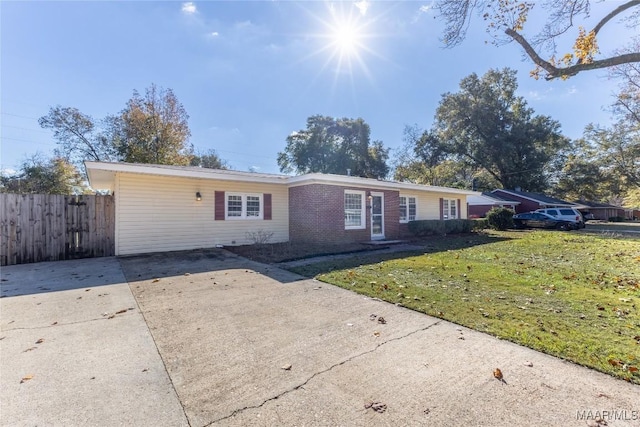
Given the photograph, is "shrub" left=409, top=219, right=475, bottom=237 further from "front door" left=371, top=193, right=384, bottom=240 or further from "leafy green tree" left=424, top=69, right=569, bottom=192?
"leafy green tree" left=424, top=69, right=569, bottom=192

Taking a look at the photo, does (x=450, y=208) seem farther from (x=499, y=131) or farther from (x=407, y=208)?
(x=499, y=131)

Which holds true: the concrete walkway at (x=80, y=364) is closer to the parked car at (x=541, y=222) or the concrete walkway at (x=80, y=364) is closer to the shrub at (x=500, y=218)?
the shrub at (x=500, y=218)

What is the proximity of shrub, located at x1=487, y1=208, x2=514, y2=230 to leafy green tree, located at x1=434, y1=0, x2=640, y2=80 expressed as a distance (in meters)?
14.2

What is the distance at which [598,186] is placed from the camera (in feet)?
130

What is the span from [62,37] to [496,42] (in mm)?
14394

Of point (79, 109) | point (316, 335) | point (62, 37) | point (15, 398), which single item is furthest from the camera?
point (79, 109)

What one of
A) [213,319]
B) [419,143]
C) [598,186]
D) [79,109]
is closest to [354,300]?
[213,319]

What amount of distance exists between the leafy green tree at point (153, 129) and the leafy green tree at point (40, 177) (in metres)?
4.51

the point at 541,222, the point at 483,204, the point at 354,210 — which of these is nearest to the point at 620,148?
the point at 483,204

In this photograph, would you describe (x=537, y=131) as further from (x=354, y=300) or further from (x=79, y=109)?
(x=79, y=109)

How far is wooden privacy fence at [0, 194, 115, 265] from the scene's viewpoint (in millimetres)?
8117

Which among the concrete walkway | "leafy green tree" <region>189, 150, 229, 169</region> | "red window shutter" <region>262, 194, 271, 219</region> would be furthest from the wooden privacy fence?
"leafy green tree" <region>189, 150, 229, 169</region>

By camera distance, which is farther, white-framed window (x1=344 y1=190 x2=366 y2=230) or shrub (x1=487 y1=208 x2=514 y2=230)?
shrub (x1=487 y1=208 x2=514 y2=230)

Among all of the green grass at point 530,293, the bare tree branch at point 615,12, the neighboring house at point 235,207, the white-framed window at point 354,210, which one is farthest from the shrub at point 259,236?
the bare tree branch at point 615,12
